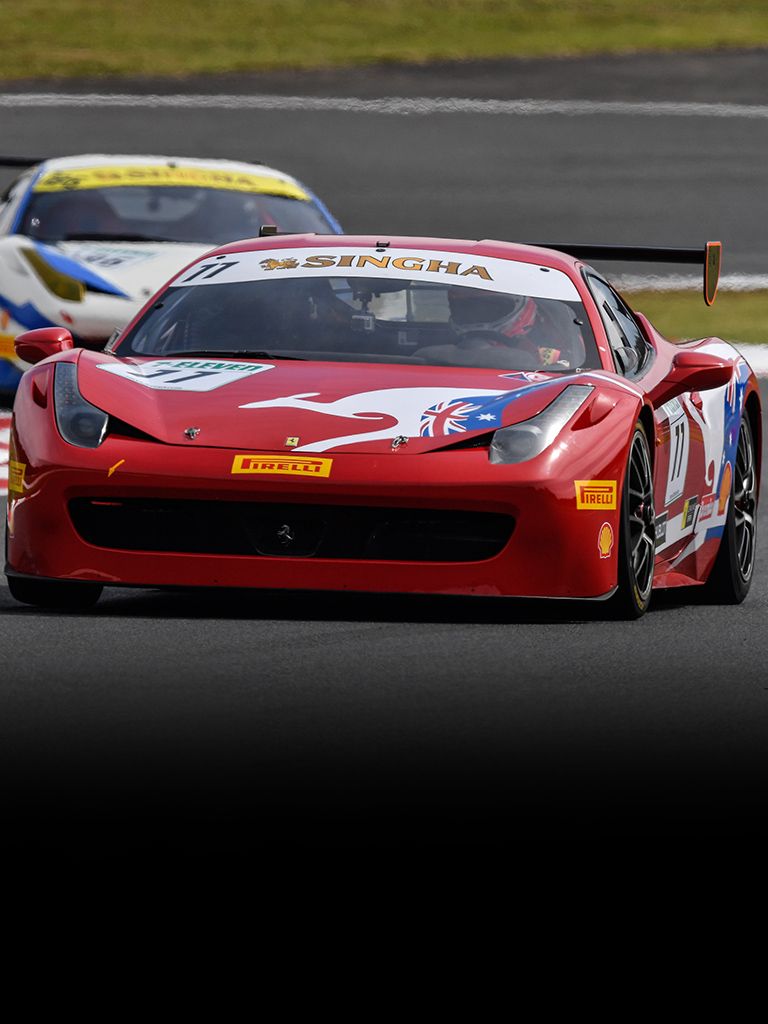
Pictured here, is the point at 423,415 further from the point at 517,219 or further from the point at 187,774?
the point at 517,219

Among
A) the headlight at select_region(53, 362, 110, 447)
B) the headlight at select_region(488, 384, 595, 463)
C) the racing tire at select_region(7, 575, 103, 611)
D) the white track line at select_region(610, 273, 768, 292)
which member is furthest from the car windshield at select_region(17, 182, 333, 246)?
the white track line at select_region(610, 273, 768, 292)

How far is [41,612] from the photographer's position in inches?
281

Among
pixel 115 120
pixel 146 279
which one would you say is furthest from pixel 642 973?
pixel 115 120

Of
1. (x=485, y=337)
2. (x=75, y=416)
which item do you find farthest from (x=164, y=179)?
(x=75, y=416)

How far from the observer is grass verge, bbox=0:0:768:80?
31.9m

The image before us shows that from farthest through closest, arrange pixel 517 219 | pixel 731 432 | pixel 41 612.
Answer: pixel 517 219
pixel 731 432
pixel 41 612

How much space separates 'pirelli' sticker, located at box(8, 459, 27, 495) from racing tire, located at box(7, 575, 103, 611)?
25 centimetres

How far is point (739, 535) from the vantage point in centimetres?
855

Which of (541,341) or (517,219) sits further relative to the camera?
(517,219)

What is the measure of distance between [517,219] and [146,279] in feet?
37.3

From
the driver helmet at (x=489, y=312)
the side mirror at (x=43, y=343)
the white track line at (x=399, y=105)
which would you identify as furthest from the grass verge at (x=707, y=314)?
the side mirror at (x=43, y=343)

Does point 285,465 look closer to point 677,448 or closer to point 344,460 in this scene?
point 344,460

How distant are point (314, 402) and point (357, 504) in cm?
38

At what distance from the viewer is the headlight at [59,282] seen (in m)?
12.8
